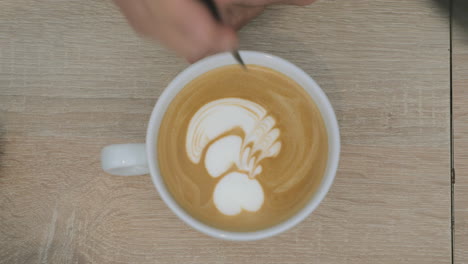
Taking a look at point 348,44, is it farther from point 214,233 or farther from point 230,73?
point 214,233

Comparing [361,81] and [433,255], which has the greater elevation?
[361,81]

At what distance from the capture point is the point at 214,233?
1.98ft

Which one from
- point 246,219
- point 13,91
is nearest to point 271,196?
point 246,219

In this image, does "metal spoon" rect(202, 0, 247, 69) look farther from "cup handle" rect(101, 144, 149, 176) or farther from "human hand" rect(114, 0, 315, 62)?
"cup handle" rect(101, 144, 149, 176)

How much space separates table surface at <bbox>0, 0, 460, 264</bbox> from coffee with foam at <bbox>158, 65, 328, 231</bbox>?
0.20 ft

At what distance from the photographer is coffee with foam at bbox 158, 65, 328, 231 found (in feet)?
2.10

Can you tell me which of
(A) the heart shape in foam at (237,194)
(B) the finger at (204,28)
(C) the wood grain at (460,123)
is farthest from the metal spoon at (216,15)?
(C) the wood grain at (460,123)

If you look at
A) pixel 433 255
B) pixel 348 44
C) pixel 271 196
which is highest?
pixel 348 44

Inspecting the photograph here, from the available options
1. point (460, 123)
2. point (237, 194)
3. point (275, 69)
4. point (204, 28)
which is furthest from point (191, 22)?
point (460, 123)

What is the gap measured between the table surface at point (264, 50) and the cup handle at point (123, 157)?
0.08 meters

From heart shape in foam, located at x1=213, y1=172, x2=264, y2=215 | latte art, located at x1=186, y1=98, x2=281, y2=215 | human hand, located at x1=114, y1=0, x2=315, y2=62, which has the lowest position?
heart shape in foam, located at x1=213, y1=172, x2=264, y2=215

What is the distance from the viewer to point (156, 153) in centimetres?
64

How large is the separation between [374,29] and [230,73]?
226 mm

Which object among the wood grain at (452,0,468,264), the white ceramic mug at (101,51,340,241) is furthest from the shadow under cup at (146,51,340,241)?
the wood grain at (452,0,468,264)
